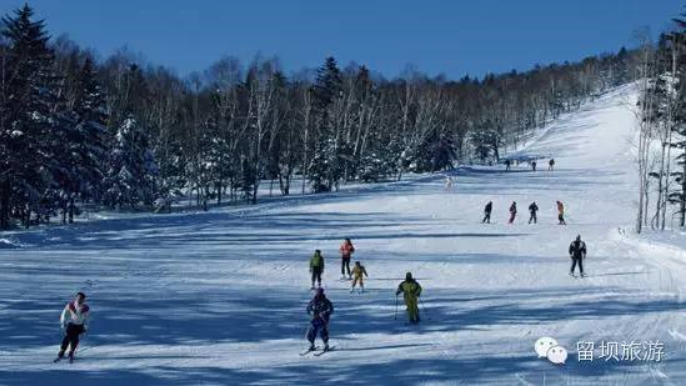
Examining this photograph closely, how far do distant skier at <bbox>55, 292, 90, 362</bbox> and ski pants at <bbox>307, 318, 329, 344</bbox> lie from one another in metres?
4.54

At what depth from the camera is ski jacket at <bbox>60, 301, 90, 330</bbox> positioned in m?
13.3

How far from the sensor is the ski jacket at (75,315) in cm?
1327

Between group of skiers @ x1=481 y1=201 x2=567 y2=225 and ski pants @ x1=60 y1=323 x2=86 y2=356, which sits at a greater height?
group of skiers @ x1=481 y1=201 x2=567 y2=225

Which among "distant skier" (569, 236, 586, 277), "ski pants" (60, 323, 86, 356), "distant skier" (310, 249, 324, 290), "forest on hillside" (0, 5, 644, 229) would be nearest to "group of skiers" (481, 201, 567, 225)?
"forest on hillside" (0, 5, 644, 229)

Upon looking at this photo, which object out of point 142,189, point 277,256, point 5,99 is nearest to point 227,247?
point 277,256

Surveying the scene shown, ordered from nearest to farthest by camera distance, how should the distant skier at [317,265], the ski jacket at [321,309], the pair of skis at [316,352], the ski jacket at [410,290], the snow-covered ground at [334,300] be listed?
1. the snow-covered ground at [334,300]
2. the pair of skis at [316,352]
3. the ski jacket at [321,309]
4. the ski jacket at [410,290]
5. the distant skier at [317,265]

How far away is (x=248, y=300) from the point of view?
63.8ft

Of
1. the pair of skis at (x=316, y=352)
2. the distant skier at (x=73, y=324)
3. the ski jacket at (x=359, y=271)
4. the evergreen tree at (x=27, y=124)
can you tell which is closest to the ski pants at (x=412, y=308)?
the pair of skis at (x=316, y=352)

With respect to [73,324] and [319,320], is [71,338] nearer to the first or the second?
[73,324]

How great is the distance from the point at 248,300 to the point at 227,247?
10.6m

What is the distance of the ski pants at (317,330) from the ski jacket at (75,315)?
453cm

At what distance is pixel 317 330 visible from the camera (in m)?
14.6

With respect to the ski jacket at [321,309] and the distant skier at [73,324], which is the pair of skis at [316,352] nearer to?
the ski jacket at [321,309]

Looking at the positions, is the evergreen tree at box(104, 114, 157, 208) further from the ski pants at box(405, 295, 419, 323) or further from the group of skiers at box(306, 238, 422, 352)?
the ski pants at box(405, 295, 419, 323)
